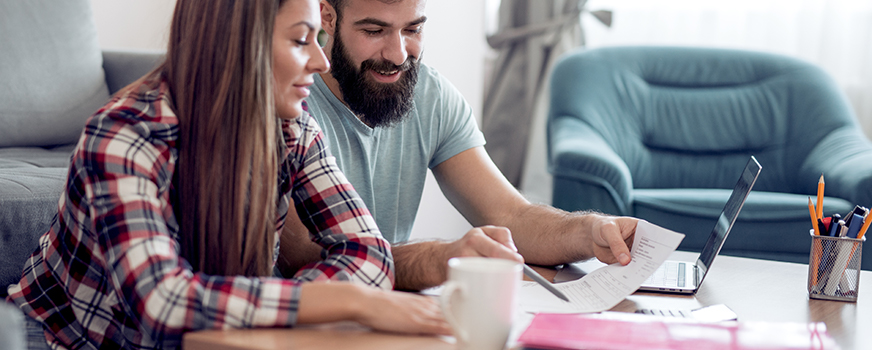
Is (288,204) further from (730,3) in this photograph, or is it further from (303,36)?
(730,3)

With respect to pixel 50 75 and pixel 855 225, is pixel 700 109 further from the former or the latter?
pixel 50 75

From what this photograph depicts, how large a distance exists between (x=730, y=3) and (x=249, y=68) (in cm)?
259

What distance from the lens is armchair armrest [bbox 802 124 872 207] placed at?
1945 millimetres

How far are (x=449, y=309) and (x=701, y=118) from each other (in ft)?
7.12

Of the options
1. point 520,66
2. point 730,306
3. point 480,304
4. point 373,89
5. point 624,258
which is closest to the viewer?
point 480,304

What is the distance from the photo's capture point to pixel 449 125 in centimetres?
143

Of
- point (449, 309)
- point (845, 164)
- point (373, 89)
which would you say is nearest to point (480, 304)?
point (449, 309)

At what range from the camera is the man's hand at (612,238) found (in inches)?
38.7

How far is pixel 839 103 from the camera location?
7.97ft

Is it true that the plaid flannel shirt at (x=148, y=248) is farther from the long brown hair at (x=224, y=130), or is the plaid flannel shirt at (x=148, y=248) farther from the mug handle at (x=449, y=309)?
the mug handle at (x=449, y=309)

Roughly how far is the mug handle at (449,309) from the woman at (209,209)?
58 millimetres

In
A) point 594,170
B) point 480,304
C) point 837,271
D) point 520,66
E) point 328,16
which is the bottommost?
point 594,170

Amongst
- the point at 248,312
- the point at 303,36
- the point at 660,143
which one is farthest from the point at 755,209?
the point at 248,312

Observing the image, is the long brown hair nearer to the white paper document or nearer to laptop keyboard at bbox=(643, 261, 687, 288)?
the white paper document
